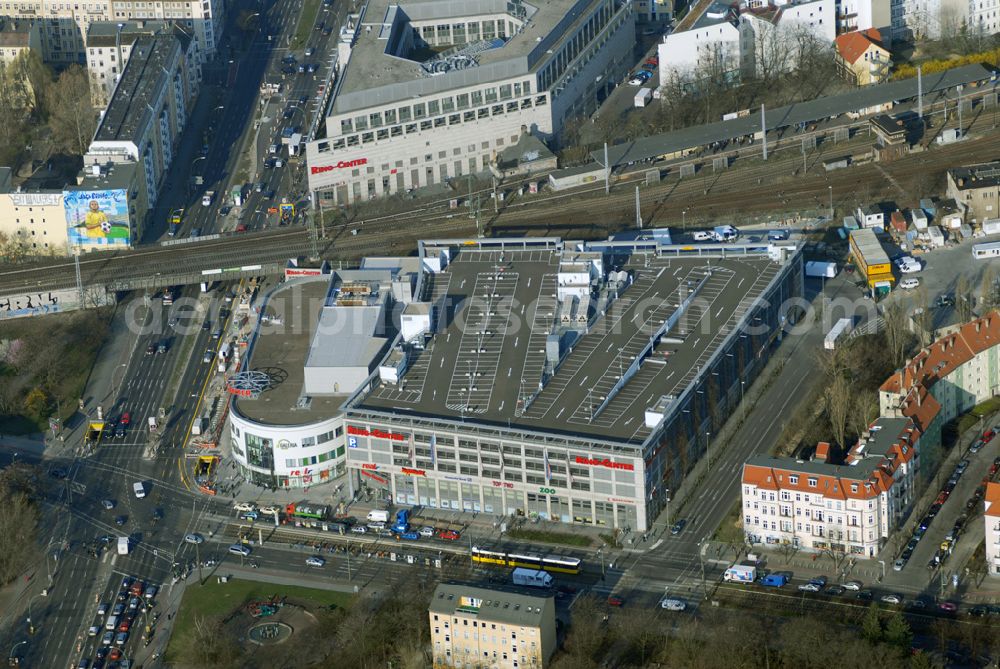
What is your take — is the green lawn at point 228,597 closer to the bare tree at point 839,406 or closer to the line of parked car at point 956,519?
the bare tree at point 839,406

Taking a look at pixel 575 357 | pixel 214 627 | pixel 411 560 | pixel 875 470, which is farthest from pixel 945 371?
pixel 214 627

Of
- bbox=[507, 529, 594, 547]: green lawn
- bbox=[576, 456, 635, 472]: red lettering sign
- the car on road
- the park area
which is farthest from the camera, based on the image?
the car on road

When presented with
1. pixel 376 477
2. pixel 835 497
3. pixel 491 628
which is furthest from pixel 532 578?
pixel 835 497

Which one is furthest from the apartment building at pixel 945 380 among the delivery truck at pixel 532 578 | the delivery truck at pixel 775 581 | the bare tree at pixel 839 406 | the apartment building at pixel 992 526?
the delivery truck at pixel 532 578

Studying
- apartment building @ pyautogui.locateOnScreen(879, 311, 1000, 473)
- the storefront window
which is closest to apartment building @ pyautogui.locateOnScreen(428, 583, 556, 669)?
the storefront window

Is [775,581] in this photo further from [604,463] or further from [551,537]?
[551,537]

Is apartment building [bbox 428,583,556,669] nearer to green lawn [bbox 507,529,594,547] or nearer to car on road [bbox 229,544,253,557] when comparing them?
green lawn [bbox 507,529,594,547]

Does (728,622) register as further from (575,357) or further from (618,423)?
(575,357)

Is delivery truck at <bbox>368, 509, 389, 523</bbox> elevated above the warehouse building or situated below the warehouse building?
below
